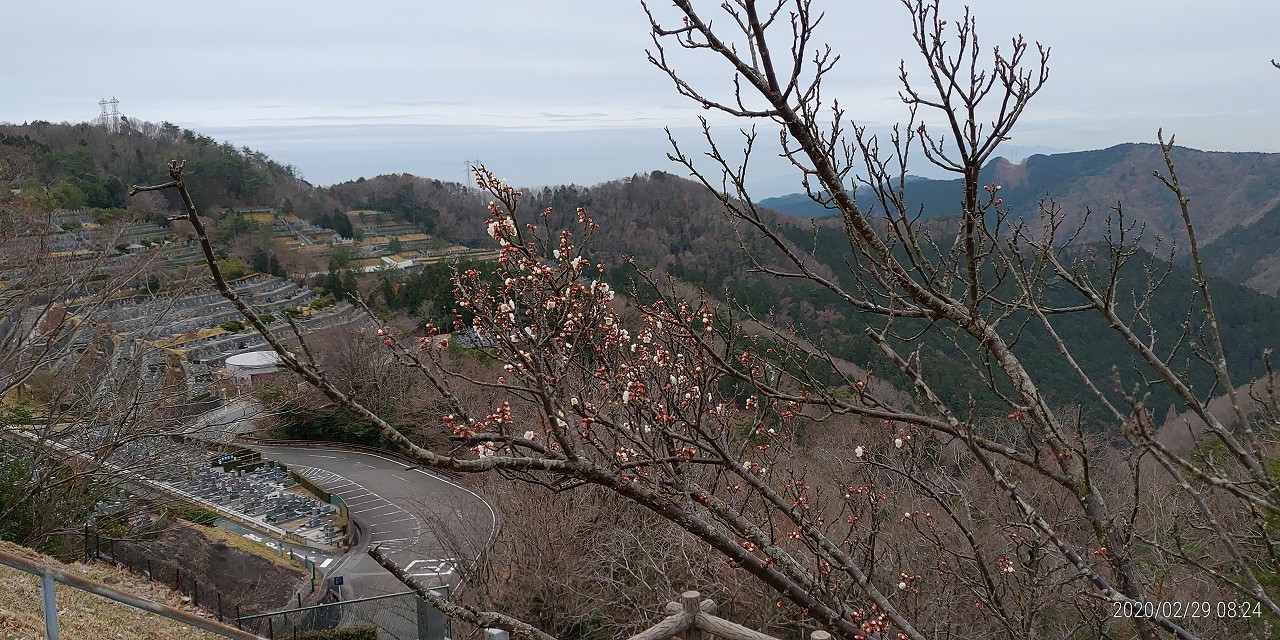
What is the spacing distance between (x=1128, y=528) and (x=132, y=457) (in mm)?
10833

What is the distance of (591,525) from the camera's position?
1036 cm

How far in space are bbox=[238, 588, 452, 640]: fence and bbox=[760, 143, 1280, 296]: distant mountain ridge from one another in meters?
37.7

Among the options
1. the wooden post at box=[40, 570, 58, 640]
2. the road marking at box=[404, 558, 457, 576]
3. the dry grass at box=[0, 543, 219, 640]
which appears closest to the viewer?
the wooden post at box=[40, 570, 58, 640]

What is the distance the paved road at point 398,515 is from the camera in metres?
11.8

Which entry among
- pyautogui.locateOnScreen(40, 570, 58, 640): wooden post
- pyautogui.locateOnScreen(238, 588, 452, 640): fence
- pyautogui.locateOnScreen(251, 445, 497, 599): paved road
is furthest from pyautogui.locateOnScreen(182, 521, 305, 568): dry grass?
pyautogui.locateOnScreen(40, 570, 58, 640): wooden post

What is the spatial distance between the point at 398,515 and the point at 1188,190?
47.8 m

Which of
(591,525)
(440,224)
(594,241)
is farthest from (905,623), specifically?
(440,224)

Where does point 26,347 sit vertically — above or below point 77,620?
above

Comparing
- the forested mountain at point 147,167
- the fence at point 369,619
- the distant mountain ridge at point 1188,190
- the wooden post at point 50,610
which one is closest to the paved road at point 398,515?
the fence at point 369,619

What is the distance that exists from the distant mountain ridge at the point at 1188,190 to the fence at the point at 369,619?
3768cm

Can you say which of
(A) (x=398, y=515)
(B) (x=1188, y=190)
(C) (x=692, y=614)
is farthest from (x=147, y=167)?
(B) (x=1188, y=190)

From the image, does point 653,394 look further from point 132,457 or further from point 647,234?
point 647,234

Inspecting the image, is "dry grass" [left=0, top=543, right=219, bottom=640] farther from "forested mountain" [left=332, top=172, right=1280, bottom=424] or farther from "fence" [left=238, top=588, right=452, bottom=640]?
"forested mountain" [left=332, top=172, right=1280, bottom=424]

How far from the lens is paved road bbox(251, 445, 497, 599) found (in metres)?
11.8
